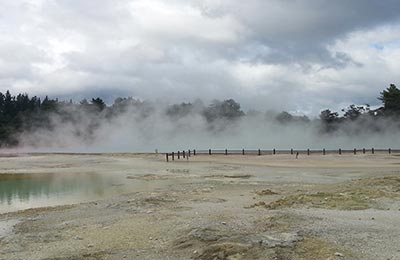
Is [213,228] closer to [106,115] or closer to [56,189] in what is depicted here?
[56,189]

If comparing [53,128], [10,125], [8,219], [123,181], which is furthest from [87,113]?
[8,219]

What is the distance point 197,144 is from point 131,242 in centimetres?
7916

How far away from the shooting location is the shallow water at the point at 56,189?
22141mm

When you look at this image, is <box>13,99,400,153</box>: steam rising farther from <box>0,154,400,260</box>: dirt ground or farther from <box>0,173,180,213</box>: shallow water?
<box>0,154,400,260</box>: dirt ground

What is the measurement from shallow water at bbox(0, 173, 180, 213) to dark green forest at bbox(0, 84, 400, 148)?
224ft

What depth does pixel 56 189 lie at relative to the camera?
27594 millimetres

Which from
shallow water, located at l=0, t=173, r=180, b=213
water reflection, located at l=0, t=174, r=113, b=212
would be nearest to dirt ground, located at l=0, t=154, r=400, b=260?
shallow water, located at l=0, t=173, r=180, b=213

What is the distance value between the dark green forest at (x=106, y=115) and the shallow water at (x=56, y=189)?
68.3 meters

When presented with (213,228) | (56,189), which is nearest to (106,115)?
(56,189)

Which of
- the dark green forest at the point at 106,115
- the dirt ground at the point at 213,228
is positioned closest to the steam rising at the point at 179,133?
the dark green forest at the point at 106,115

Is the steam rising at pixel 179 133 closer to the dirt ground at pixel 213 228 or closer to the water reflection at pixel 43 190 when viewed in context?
the water reflection at pixel 43 190

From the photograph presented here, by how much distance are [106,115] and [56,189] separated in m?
87.7

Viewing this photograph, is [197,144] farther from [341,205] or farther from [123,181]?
[341,205]

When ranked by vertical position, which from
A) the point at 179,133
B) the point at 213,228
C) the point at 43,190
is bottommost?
the point at 43,190
